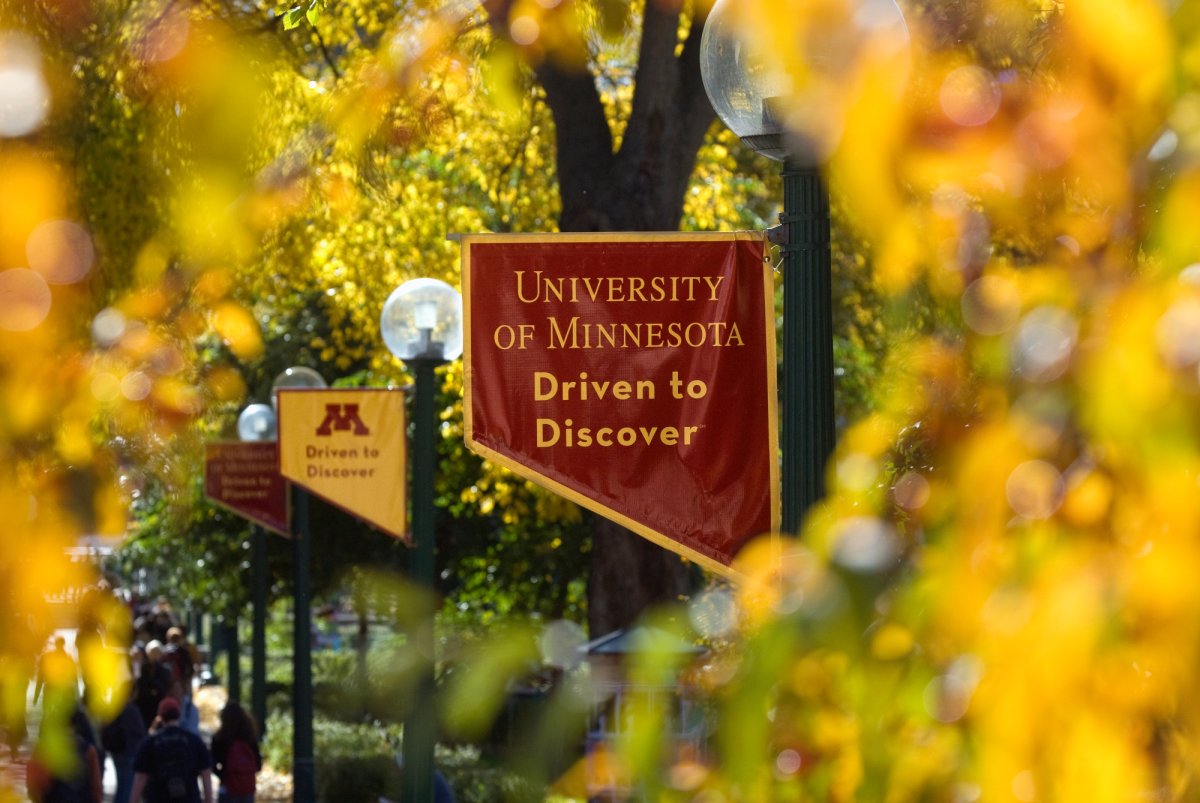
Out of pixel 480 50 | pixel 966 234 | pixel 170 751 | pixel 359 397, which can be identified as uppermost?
pixel 480 50

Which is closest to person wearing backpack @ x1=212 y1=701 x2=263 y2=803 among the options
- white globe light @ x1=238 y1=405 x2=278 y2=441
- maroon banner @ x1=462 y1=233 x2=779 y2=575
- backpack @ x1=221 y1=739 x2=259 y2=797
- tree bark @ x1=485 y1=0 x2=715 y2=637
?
backpack @ x1=221 y1=739 x2=259 y2=797

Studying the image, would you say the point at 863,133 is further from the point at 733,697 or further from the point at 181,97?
the point at 181,97

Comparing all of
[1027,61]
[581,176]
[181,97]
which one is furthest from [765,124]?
[581,176]

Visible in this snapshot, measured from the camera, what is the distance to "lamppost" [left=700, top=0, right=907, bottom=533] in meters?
4.59

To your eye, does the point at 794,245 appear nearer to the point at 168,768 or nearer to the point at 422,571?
the point at 422,571

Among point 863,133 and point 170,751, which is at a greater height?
point 863,133

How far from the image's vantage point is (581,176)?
40.0 ft

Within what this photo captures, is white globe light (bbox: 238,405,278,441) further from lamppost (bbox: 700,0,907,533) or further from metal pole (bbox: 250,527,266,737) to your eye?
lamppost (bbox: 700,0,907,533)

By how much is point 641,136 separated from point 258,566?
377 inches

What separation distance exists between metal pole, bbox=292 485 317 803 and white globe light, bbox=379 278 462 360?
6.80 meters

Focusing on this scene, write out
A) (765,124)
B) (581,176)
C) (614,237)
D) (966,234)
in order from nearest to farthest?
(966,234), (765,124), (614,237), (581,176)

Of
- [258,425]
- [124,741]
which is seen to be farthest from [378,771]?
[258,425]

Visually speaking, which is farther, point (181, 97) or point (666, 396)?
point (181, 97)

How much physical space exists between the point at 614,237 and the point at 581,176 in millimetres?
6584
